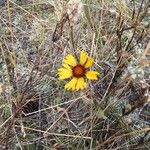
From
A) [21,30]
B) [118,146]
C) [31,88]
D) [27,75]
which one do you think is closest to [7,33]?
[21,30]

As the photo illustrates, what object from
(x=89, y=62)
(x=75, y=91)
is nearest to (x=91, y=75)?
(x=89, y=62)

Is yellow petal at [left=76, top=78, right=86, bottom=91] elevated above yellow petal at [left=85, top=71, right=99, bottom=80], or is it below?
below

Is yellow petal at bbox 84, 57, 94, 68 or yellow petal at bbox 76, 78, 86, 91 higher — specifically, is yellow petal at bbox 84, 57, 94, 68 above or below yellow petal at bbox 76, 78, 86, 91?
above

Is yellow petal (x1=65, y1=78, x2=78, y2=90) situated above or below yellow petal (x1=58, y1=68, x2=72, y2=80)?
below

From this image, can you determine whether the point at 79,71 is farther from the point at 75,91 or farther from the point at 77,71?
the point at 75,91
